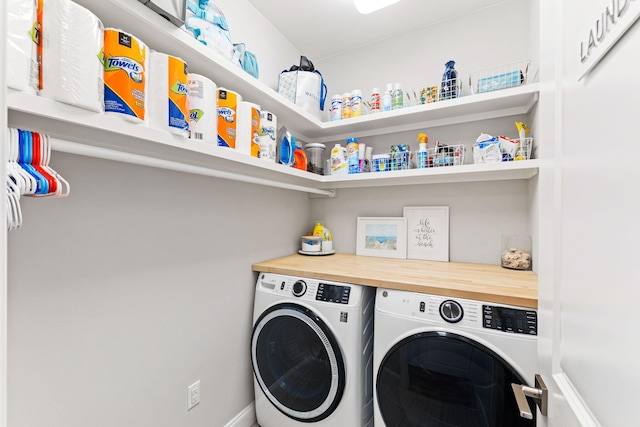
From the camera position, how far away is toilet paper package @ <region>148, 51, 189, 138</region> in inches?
35.5

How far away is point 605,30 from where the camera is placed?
1.25ft

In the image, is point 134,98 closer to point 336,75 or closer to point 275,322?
point 275,322

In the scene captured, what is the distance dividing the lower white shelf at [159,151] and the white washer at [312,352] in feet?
2.25

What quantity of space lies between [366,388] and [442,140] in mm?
1655

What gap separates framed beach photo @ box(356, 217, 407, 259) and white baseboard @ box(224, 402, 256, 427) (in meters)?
1.27

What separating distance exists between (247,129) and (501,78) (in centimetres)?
144

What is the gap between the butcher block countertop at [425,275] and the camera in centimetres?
111

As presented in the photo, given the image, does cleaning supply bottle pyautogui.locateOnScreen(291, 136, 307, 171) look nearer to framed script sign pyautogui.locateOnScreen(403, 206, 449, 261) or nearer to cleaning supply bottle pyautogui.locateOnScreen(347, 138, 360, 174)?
cleaning supply bottle pyautogui.locateOnScreen(347, 138, 360, 174)

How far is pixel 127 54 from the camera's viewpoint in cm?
80

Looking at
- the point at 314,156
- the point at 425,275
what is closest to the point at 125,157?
the point at 314,156

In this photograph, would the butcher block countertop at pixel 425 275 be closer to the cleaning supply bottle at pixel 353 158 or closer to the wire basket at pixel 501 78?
the cleaning supply bottle at pixel 353 158

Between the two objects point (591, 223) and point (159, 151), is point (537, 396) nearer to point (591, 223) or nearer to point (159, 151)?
point (591, 223)

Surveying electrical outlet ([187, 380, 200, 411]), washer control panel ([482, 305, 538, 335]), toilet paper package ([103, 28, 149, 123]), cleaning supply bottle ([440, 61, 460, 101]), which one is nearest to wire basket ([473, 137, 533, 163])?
cleaning supply bottle ([440, 61, 460, 101])

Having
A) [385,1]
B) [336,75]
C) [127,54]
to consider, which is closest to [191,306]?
[127,54]
